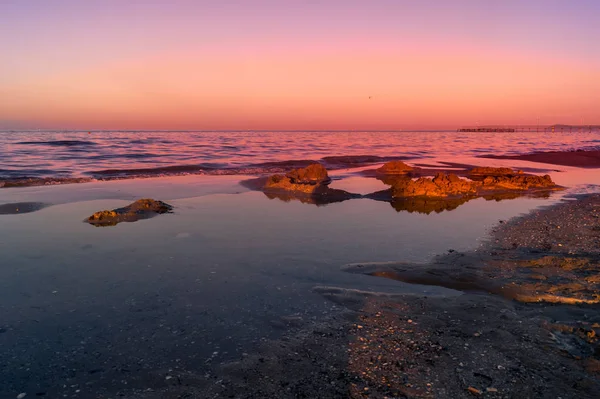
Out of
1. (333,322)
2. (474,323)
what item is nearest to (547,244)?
(474,323)

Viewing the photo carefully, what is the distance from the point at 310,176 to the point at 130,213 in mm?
9796

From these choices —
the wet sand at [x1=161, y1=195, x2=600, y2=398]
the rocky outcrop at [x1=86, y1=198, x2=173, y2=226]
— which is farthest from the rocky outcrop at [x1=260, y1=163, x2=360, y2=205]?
the wet sand at [x1=161, y1=195, x2=600, y2=398]

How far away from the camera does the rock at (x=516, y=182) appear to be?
19.1 metres

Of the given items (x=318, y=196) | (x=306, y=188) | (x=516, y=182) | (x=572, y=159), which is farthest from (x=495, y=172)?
(x=572, y=159)

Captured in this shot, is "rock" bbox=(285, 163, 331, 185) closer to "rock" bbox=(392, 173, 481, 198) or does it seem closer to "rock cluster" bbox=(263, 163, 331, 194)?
"rock cluster" bbox=(263, 163, 331, 194)

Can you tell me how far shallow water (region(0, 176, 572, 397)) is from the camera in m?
5.02

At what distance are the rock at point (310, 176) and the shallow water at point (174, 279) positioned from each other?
523cm

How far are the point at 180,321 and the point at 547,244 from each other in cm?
818

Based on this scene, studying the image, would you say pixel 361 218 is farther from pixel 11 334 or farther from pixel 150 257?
pixel 11 334

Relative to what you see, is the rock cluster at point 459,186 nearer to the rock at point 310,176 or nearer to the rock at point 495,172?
the rock at point 495,172

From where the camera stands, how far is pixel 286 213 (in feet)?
45.2

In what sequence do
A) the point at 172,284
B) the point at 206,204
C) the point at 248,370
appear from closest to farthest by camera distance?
the point at 248,370 < the point at 172,284 < the point at 206,204

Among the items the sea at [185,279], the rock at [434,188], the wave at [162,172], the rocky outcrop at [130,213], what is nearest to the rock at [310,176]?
the sea at [185,279]

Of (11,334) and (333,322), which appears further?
(333,322)
